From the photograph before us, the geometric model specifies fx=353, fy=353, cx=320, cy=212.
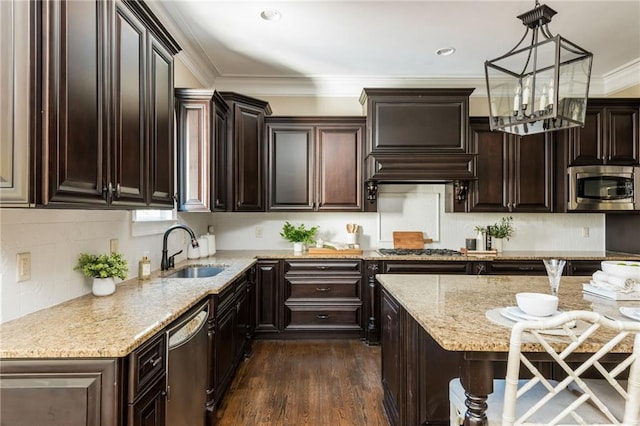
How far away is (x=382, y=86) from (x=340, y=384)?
318 centimetres

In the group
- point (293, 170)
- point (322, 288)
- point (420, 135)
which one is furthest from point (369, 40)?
point (322, 288)

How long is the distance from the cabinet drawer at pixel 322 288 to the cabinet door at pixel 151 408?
218 centimetres

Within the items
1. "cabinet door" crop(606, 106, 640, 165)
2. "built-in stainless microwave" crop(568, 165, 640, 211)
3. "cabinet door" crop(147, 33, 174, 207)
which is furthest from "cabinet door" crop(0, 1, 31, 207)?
"cabinet door" crop(606, 106, 640, 165)

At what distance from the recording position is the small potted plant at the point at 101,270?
72.3 inches

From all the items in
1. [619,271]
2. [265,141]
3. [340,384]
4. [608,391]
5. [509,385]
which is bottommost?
[340,384]

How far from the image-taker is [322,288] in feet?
12.0

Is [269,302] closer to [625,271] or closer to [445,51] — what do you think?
[625,271]

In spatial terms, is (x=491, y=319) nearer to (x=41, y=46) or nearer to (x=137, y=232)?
(x=41, y=46)

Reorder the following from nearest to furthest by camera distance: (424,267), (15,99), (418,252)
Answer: (15,99) < (424,267) < (418,252)

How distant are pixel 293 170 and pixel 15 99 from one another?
2.89 metres

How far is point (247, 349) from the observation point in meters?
3.25

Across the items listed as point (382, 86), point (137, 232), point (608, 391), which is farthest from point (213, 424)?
point (382, 86)

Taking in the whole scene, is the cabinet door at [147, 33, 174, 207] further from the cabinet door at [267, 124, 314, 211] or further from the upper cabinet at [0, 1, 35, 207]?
the cabinet door at [267, 124, 314, 211]

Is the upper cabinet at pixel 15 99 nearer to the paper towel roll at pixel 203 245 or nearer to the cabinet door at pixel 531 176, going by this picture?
the paper towel roll at pixel 203 245
